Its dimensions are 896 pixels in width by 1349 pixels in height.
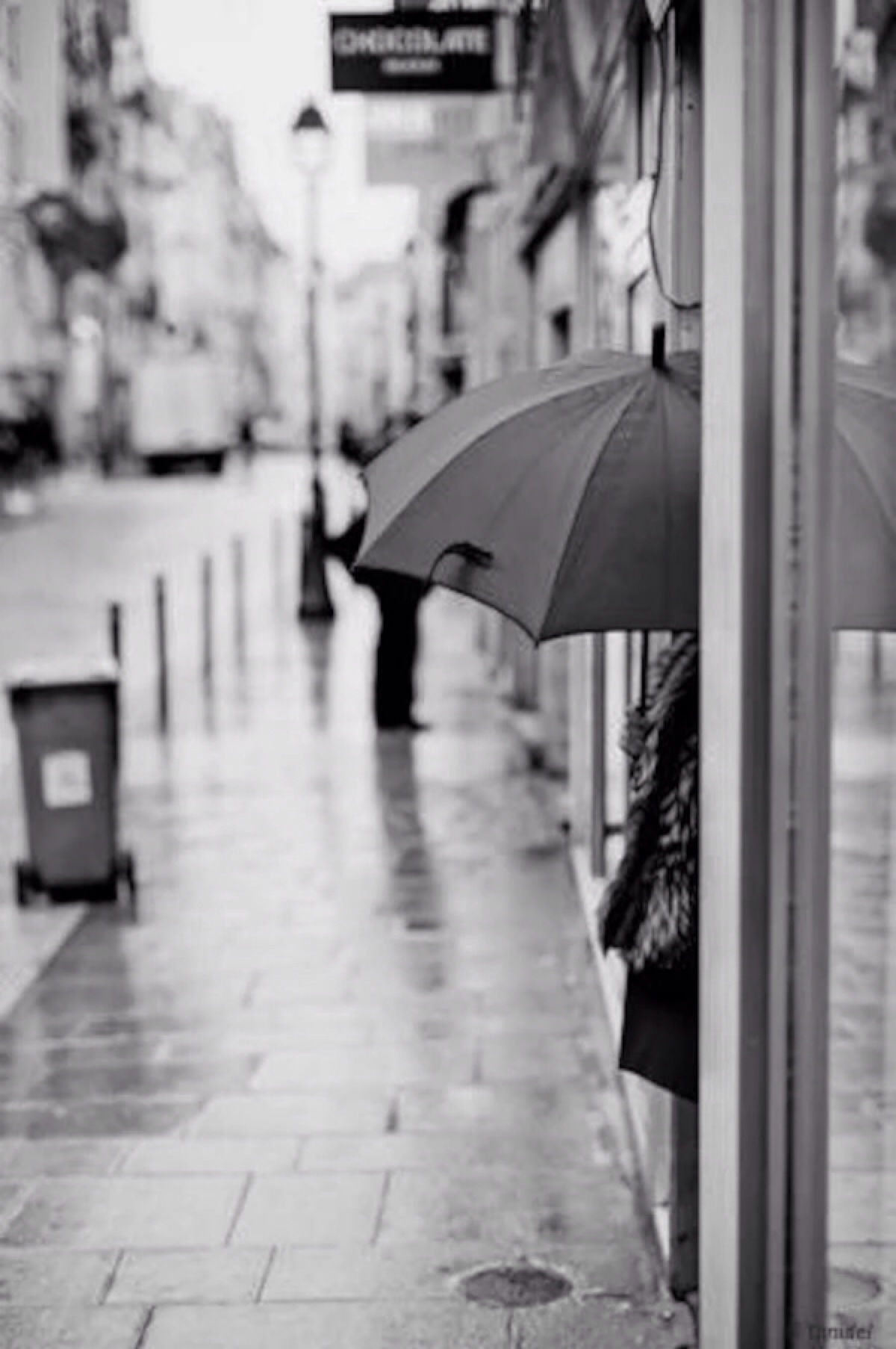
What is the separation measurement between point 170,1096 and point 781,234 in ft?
14.1

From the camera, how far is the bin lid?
31.1 ft

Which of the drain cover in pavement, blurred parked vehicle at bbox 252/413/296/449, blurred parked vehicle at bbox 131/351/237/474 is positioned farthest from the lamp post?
blurred parked vehicle at bbox 252/413/296/449

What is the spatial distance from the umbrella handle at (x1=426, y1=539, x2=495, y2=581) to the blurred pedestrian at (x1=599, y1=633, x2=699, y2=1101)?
0.43m

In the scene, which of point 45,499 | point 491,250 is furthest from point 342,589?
point 45,499

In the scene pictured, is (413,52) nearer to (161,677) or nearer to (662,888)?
(161,677)

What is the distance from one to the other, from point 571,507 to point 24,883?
6111 millimetres

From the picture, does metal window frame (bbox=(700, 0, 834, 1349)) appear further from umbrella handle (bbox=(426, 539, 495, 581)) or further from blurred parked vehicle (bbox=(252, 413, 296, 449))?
blurred parked vehicle (bbox=(252, 413, 296, 449))

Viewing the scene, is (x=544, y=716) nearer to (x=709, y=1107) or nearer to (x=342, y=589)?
(x=709, y=1107)

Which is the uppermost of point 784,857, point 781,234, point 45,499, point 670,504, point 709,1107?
point 781,234

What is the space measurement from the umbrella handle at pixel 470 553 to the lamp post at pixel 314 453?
1688 centimetres

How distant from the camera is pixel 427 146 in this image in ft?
59.4

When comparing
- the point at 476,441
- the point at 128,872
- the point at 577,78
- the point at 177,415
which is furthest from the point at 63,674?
the point at 177,415

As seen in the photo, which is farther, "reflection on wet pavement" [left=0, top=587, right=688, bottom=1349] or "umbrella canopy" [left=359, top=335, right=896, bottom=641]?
"reflection on wet pavement" [left=0, top=587, right=688, bottom=1349]

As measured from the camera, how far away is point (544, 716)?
13.6 m
